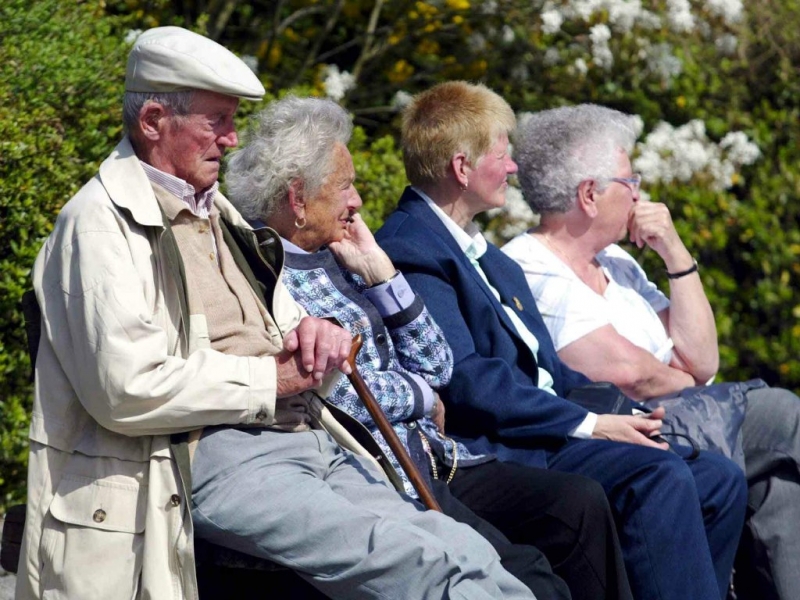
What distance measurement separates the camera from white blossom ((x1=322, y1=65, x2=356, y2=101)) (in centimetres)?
693

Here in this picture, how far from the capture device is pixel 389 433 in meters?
3.51

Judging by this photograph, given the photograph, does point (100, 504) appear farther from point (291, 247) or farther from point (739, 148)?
point (739, 148)

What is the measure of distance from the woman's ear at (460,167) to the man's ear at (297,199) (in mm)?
785

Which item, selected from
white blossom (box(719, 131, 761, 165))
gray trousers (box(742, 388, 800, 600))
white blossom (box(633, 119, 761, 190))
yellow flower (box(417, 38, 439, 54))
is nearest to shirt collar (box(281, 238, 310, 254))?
gray trousers (box(742, 388, 800, 600))

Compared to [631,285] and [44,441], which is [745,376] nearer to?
[631,285]

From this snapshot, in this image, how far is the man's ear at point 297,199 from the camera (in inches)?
154

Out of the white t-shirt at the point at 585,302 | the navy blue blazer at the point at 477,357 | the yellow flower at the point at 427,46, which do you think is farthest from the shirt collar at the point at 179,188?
the yellow flower at the point at 427,46

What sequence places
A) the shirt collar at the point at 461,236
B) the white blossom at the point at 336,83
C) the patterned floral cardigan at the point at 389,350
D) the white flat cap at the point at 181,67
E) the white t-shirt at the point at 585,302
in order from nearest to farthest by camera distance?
the white flat cap at the point at 181,67
the patterned floral cardigan at the point at 389,350
the shirt collar at the point at 461,236
the white t-shirt at the point at 585,302
the white blossom at the point at 336,83

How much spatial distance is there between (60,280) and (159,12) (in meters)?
4.17

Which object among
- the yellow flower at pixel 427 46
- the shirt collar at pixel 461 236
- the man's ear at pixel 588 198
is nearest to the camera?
the shirt collar at pixel 461 236

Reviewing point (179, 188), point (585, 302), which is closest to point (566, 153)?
point (585, 302)

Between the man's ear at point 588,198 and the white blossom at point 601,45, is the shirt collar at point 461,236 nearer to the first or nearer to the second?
the man's ear at point 588,198

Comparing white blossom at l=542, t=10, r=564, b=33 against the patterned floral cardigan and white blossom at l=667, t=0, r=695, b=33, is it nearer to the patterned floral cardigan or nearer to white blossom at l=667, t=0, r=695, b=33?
white blossom at l=667, t=0, r=695, b=33

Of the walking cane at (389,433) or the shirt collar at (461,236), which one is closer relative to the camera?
the walking cane at (389,433)
